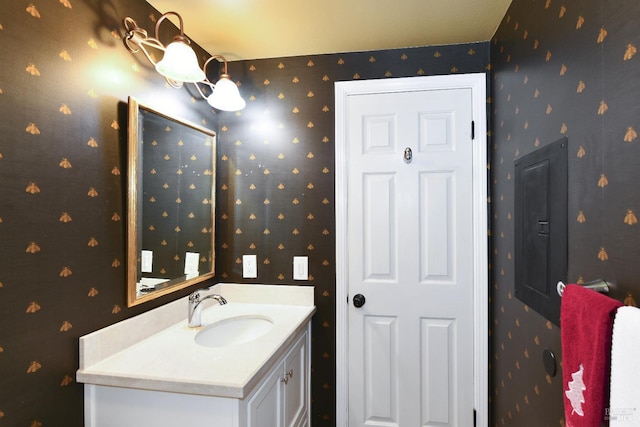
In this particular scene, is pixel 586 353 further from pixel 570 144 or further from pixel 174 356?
pixel 174 356

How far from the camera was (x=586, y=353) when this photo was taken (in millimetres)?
746

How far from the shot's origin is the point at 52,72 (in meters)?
1.06

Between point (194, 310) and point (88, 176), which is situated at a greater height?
point (88, 176)

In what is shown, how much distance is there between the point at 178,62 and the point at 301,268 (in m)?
1.26

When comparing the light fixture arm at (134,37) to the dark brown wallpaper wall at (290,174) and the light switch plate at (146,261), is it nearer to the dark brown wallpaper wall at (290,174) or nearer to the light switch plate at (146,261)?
the dark brown wallpaper wall at (290,174)

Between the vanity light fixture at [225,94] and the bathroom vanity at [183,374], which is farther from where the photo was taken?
the vanity light fixture at [225,94]

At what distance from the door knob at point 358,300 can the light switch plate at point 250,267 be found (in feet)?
2.08

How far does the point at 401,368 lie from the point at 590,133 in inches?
59.6

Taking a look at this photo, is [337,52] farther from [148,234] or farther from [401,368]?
[401,368]

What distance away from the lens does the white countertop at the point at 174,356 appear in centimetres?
109

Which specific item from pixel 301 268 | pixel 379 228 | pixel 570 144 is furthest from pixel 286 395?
pixel 570 144

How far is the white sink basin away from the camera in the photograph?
64.3 inches

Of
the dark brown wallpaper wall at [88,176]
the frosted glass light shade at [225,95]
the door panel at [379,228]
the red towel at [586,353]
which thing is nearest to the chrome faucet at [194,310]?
the dark brown wallpaper wall at [88,176]

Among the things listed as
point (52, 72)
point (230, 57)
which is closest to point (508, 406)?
point (52, 72)
